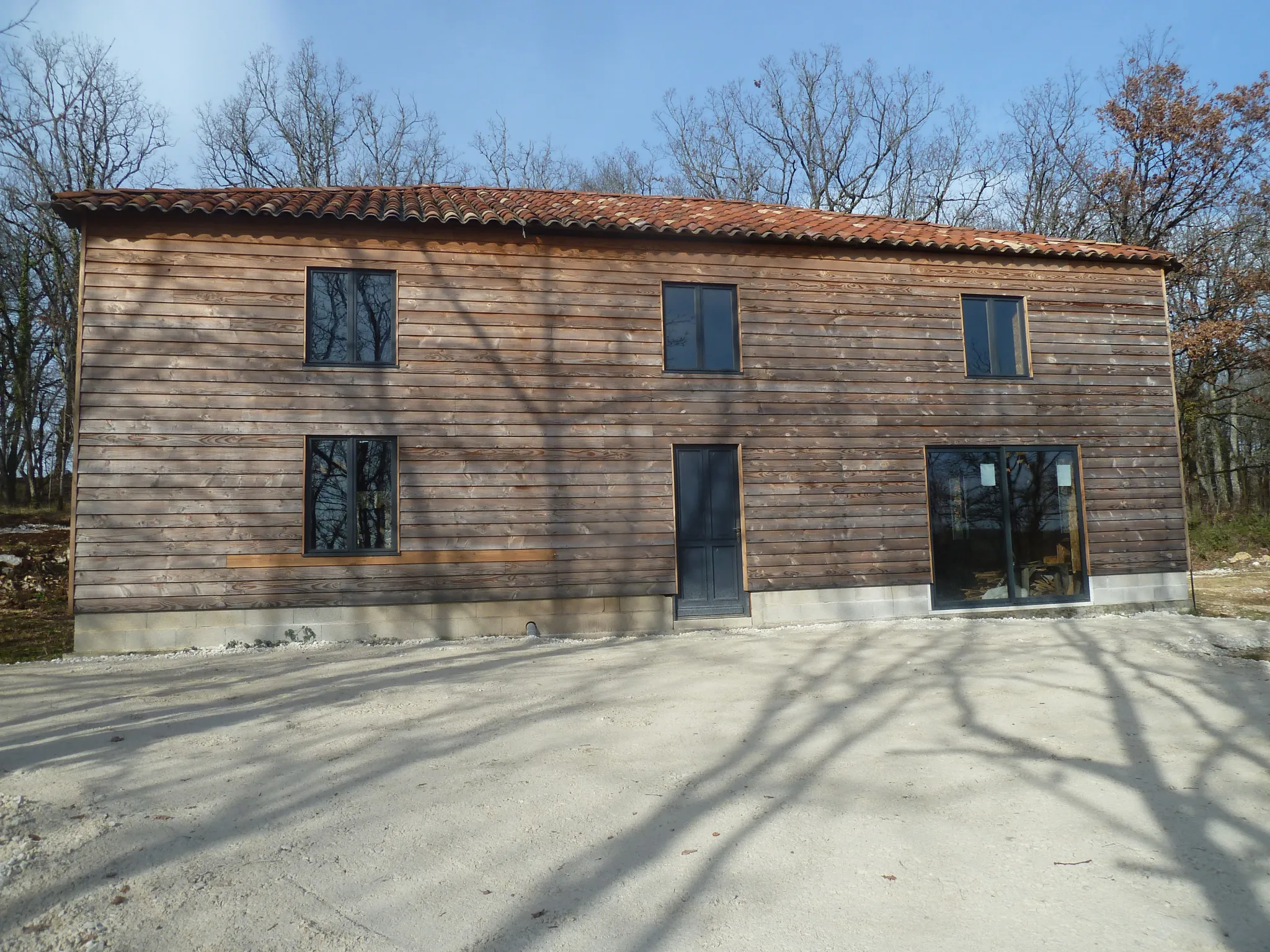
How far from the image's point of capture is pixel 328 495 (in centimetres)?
1030

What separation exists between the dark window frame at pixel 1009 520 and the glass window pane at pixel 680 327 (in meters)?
3.60

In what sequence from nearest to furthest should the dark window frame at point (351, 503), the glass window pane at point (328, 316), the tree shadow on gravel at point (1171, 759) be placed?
the tree shadow on gravel at point (1171, 759) < the dark window frame at point (351, 503) < the glass window pane at point (328, 316)

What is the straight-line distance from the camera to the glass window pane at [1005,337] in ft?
40.3

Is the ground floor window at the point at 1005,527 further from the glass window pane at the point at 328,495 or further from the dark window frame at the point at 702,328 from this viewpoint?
the glass window pane at the point at 328,495

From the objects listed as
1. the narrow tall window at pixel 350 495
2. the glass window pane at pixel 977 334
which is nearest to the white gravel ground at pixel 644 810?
the narrow tall window at pixel 350 495

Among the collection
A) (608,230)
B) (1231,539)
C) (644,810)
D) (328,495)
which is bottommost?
(644,810)

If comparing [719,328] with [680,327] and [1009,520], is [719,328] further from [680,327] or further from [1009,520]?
[1009,520]

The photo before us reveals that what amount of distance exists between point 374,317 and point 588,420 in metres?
3.02

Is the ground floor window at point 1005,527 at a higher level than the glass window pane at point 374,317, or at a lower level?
lower

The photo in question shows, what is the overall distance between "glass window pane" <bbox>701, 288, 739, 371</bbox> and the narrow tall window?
14.4 feet

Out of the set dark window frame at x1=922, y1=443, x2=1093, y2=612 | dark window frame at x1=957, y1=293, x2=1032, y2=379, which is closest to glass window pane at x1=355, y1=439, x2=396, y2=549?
dark window frame at x1=922, y1=443, x2=1093, y2=612

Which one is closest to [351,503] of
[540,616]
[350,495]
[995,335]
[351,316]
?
[350,495]

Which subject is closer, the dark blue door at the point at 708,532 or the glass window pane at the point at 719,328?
the dark blue door at the point at 708,532

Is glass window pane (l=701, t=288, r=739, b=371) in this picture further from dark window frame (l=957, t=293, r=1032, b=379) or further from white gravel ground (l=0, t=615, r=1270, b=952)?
white gravel ground (l=0, t=615, r=1270, b=952)
